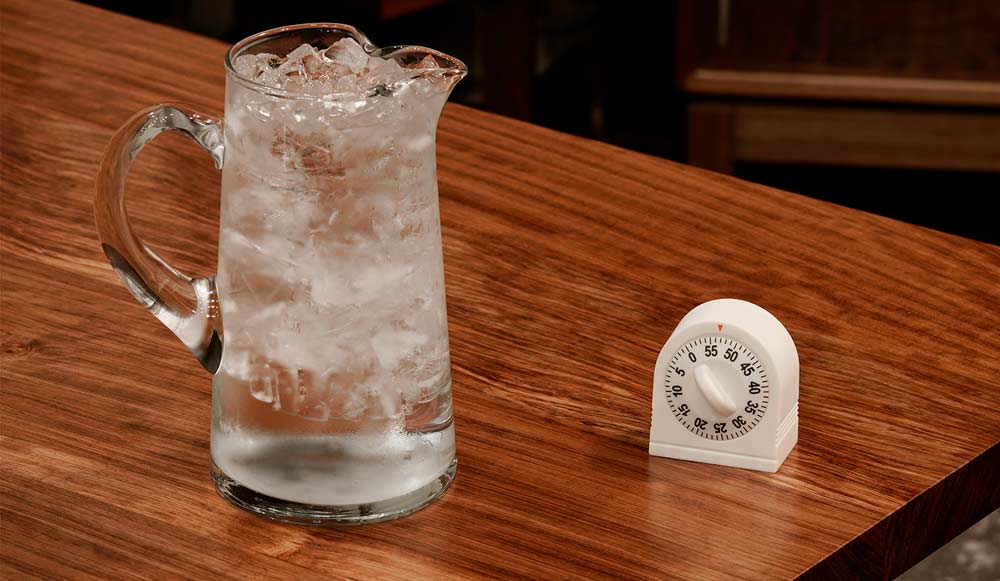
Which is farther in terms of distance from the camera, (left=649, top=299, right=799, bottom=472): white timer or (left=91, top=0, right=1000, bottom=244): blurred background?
(left=91, top=0, right=1000, bottom=244): blurred background

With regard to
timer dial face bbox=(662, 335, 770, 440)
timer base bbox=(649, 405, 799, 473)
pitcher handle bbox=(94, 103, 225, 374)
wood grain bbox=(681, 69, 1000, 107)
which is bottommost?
wood grain bbox=(681, 69, 1000, 107)

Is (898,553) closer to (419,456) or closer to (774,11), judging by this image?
(419,456)

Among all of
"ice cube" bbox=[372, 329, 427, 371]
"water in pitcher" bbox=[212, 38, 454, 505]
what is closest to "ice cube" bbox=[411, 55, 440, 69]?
"water in pitcher" bbox=[212, 38, 454, 505]

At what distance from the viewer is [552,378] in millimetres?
756

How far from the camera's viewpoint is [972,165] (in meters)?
2.43

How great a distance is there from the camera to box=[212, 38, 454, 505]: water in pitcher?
58 centimetres

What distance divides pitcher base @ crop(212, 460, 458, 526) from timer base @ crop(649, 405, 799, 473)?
114 mm

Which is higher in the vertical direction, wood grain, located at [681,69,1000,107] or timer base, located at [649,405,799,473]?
timer base, located at [649,405,799,473]

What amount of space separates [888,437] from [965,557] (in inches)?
9.7

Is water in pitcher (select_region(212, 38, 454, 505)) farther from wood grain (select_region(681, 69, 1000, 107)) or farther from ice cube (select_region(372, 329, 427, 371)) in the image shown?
wood grain (select_region(681, 69, 1000, 107))

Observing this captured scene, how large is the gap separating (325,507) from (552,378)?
0.17m

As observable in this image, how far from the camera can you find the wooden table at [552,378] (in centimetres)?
62

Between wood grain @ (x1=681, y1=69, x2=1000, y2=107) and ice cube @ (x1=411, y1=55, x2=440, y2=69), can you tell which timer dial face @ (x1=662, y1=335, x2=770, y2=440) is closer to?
ice cube @ (x1=411, y1=55, x2=440, y2=69)

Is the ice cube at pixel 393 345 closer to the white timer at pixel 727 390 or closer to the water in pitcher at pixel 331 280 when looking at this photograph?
the water in pitcher at pixel 331 280
